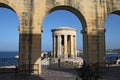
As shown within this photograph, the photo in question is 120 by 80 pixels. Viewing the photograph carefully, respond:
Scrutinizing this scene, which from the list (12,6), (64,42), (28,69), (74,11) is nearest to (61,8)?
(74,11)

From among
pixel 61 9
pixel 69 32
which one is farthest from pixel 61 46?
pixel 61 9

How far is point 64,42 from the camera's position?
36.3 metres

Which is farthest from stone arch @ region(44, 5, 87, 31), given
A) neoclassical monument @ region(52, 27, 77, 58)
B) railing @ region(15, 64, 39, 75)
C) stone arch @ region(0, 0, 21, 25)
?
neoclassical monument @ region(52, 27, 77, 58)

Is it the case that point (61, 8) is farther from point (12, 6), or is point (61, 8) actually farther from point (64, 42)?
point (64, 42)

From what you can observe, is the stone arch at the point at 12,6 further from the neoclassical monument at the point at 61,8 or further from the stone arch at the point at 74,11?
the stone arch at the point at 74,11

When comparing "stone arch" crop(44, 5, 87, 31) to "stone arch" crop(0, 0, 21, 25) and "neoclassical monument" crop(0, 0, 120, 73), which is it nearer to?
"neoclassical monument" crop(0, 0, 120, 73)

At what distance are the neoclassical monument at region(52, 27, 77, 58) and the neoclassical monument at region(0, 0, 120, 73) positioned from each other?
58.1ft

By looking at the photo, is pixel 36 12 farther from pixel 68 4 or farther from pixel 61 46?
pixel 61 46

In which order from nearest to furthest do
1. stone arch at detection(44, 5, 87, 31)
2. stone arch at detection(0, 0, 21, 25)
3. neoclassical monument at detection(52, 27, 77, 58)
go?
stone arch at detection(0, 0, 21, 25)
stone arch at detection(44, 5, 87, 31)
neoclassical monument at detection(52, 27, 77, 58)

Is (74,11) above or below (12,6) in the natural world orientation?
below

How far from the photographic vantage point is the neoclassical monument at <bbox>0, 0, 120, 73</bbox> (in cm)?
1673

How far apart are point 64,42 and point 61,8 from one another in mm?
18582

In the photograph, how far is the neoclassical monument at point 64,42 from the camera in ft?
118

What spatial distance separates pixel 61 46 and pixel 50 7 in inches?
794
